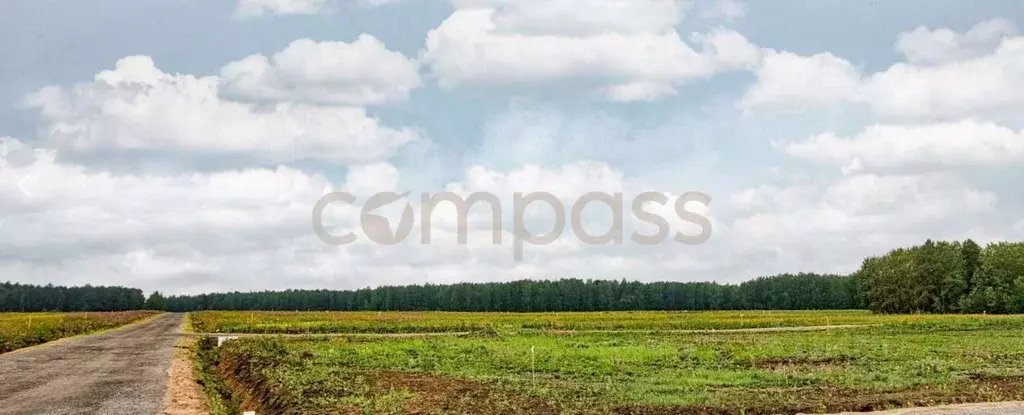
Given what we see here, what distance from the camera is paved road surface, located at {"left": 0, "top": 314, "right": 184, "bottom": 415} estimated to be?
23.2 metres

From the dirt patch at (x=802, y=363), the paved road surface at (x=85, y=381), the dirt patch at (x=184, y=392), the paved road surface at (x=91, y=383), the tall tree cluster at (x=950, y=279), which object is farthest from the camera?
the tall tree cluster at (x=950, y=279)

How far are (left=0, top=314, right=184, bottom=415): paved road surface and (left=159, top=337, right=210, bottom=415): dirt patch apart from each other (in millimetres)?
276

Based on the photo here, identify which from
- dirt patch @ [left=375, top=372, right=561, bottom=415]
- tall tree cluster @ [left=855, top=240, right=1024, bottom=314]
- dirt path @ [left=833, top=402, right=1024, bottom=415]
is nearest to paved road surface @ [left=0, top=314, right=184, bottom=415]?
dirt patch @ [left=375, top=372, right=561, bottom=415]

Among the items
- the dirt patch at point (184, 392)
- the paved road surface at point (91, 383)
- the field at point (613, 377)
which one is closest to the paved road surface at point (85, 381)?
the paved road surface at point (91, 383)

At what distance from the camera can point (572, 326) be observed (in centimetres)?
8269

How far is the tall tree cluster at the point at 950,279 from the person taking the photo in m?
121

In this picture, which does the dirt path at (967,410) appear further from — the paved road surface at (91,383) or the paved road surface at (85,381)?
the paved road surface at (85,381)

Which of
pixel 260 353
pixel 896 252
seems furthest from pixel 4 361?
pixel 896 252

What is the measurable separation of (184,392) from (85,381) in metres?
5.09

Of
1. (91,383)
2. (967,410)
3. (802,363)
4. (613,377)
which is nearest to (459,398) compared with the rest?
(613,377)

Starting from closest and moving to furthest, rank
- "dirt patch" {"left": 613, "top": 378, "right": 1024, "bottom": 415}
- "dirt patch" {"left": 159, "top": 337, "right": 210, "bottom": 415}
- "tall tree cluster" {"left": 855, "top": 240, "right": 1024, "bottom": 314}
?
"dirt patch" {"left": 613, "top": 378, "right": 1024, "bottom": 415}, "dirt patch" {"left": 159, "top": 337, "right": 210, "bottom": 415}, "tall tree cluster" {"left": 855, "top": 240, "right": 1024, "bottom": 314}

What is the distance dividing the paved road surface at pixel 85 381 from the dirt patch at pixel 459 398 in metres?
6.55

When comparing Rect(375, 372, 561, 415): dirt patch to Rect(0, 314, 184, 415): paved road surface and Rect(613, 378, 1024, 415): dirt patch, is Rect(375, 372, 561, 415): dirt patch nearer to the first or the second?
Rect(613, 378, 1024, 415): dirt patch

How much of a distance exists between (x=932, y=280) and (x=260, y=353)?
118875 mm
